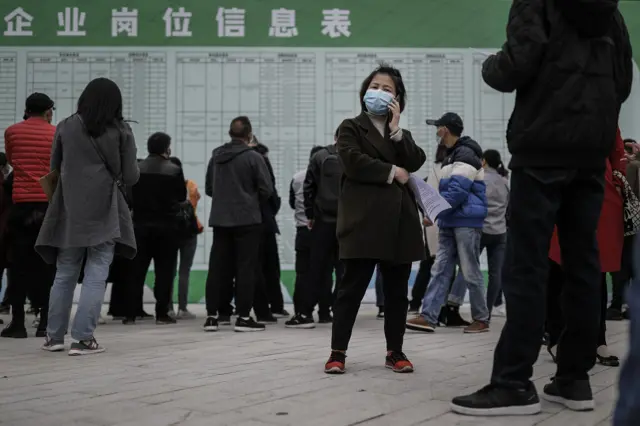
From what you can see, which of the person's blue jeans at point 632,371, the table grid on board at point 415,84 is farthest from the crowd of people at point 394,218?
the table grid on board at point 415,84

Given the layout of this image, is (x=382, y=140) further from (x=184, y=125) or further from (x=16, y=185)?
(x=184, y=125)

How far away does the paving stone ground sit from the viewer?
2.60 metres

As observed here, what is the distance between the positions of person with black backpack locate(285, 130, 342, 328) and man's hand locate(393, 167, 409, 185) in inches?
101

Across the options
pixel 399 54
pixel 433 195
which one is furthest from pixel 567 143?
pixel 399 54

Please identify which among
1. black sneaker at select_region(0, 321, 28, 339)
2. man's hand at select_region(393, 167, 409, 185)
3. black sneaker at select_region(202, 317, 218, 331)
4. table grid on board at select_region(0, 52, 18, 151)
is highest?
table grid on board at select_region(0, 52, 18, 151)

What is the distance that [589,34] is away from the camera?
269cm

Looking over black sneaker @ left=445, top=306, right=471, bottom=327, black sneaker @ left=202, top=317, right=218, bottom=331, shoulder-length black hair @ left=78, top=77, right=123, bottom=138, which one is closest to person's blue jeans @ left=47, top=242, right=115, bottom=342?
shoulder-length black hair @ left=78, top=77, right=123, bottom=138

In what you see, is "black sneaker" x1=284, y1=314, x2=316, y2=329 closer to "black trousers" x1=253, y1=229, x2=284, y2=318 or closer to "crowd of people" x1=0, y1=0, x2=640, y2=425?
"crowd of people" x1=0, y1=0, x2=640, y2=425

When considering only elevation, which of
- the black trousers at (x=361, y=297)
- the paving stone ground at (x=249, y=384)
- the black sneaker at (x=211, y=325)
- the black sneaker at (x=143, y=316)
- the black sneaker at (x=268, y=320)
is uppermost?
the black trousers at (x=361, y=297)

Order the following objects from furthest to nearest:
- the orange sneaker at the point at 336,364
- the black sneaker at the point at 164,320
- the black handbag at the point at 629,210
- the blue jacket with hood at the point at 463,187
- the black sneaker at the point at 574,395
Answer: the black sneaker at the point at 164,320 < the blue jacket with hood at the point at 463,187 < the black handbag at the point at 629,210 < the orange sneaker at the point at 336,364 < the black sneaker at the point at 574,395

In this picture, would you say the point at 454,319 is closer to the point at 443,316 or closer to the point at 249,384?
the point at 443,316

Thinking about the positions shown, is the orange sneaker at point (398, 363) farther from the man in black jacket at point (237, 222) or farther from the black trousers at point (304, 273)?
the black trousers at point (304, 273)

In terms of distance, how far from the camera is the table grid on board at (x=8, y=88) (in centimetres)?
889

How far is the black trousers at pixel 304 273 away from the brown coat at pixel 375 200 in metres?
2.92
